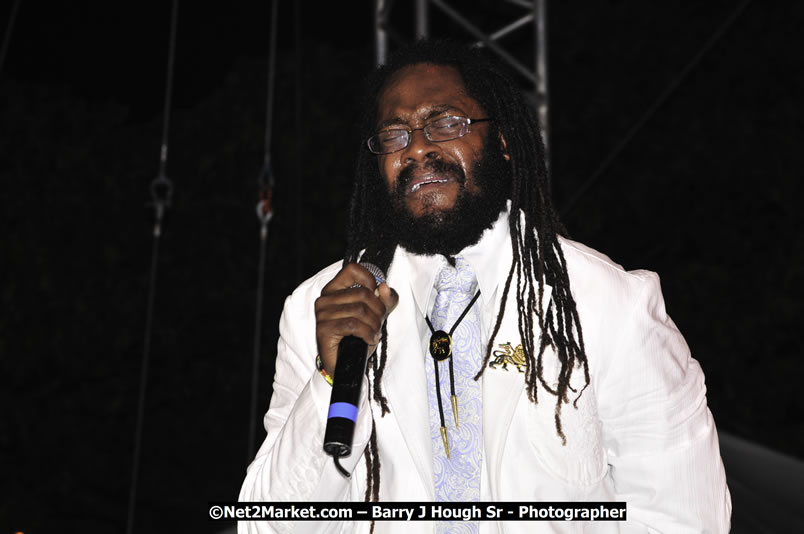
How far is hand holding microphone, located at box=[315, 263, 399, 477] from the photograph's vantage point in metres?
1.07

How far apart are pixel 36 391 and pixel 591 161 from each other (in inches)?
370

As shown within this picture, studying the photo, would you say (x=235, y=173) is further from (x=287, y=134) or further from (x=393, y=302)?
(x=393, y=302)

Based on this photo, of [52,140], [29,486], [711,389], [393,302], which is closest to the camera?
[393,302]

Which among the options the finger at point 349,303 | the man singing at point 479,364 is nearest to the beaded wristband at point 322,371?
the man singing at point 479,364

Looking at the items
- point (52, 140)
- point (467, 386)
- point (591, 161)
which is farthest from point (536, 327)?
point (52, 140)

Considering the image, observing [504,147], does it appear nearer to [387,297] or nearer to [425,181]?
[425,181]

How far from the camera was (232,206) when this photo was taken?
11.6m

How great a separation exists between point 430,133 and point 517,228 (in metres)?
0.30

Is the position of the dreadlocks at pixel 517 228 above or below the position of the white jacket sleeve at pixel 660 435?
above

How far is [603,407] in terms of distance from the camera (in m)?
1.32

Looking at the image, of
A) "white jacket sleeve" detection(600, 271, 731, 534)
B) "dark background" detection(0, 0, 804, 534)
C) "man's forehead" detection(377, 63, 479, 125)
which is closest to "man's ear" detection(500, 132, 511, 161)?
"man's forehead" detection(377, 63, 479, 125)

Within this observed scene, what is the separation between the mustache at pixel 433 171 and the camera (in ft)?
4.82

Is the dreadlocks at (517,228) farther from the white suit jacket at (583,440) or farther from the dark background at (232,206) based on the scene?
the dark background at (232,206)

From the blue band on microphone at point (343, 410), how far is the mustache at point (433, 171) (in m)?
0.59
